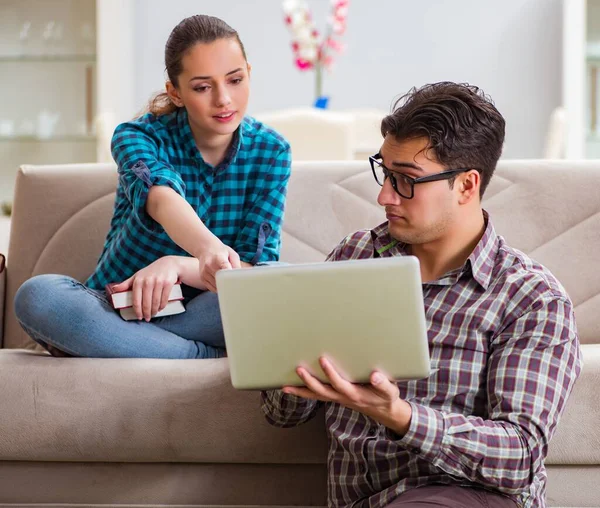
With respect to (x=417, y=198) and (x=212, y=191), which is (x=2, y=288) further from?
(x=417, y=198)

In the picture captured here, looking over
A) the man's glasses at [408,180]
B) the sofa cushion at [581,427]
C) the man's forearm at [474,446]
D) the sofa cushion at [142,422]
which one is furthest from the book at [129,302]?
the sofa cushion at [581,427]

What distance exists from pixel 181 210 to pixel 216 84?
268 millimetres

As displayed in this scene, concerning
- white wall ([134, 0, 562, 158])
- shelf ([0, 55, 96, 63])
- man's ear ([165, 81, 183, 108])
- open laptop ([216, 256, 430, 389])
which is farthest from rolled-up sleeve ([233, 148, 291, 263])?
shelf ([0, 55, 96, 63])

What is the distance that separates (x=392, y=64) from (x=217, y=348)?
342cm

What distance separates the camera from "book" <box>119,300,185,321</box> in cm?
162

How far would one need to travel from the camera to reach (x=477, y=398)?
4.02ft

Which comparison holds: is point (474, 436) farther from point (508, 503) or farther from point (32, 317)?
point (32, 317)

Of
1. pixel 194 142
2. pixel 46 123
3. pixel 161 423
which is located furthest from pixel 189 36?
pixel 46 123

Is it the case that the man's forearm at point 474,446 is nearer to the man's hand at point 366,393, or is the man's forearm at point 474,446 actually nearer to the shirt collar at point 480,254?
the man's hand at point 366,393

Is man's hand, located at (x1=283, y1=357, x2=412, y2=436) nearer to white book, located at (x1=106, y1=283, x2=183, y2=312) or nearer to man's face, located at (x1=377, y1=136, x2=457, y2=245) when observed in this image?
man's face, located at (x1=377, y1=136, x2=457, y2=245)

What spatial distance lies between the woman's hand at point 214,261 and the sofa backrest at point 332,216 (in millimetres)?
688

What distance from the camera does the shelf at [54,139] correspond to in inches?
189

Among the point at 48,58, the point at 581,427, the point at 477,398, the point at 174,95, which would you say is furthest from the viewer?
the point at 48,58

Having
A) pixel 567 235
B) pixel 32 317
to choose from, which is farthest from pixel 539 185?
pixel 32 317
